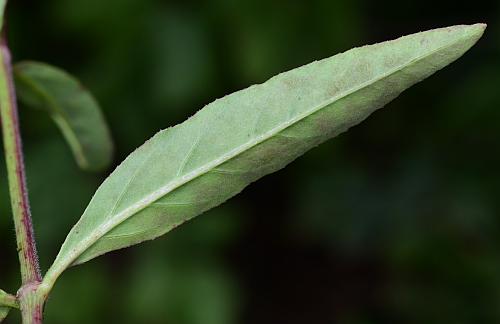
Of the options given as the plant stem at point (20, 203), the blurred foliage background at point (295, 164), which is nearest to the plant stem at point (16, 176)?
the plant stem at point (20, 203)

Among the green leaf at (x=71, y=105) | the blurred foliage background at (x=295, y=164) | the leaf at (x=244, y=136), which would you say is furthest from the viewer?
the blurred foliage background at (x=295, y=164)

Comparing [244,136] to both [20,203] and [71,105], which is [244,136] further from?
[71,105]

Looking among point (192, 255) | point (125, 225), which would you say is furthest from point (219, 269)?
point (125, 225)

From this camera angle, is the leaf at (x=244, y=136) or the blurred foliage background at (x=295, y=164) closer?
the leaf at (x=244, y=136)

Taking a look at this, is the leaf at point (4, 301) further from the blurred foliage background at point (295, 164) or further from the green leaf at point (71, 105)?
the blurred foliage background at point (295, 164)

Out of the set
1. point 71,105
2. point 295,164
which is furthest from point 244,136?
point 295,164

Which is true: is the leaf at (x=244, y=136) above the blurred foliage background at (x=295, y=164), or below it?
above
